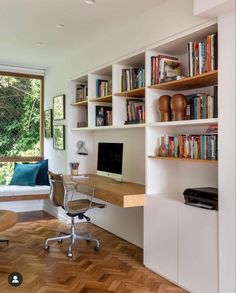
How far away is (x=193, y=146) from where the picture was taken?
2814 mm

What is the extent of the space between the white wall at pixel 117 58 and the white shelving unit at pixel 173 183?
111mm

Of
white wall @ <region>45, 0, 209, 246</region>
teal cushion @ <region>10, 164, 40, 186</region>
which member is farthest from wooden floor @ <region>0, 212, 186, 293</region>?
teal cushion @ <region>10, 164, 40, 186</region>

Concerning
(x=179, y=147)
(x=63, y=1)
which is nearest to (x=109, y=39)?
(x=63, y=1)

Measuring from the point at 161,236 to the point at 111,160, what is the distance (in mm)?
1296

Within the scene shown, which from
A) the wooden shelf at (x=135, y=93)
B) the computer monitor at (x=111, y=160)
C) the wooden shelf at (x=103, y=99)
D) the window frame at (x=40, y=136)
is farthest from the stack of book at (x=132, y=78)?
the window frame at (x=40, y=136)

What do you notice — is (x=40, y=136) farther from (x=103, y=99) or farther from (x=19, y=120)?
(x=103, y=99)

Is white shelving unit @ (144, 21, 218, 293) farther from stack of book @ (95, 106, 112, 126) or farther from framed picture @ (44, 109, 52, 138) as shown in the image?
framed picture @ (44, 109, 52, 138)

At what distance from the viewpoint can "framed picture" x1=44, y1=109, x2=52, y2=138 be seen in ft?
18.8

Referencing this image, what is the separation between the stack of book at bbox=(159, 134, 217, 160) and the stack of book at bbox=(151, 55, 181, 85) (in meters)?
0.58

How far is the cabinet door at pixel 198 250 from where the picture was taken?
7.97 ft

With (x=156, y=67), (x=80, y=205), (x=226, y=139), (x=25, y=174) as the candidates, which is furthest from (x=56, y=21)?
(x=25, y=174)

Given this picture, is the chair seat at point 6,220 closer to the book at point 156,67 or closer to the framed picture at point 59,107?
the framed picture at point 59,107

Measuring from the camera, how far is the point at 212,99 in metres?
2.67

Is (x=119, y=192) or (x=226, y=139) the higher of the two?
(x=226, y=139)
